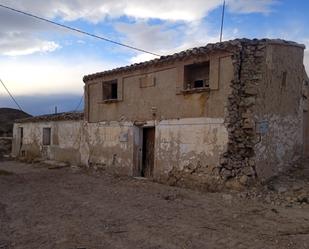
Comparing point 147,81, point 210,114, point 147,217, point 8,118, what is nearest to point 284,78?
point 210,114

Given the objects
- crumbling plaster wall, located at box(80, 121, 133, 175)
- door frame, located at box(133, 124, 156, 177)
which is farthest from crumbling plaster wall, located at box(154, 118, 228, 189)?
crumbling plaster wall, located at box(80, 121, 133, 175)

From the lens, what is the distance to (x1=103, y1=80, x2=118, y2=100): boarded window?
1738cm

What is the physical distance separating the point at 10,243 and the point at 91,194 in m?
4.83

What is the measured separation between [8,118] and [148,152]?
2792cm

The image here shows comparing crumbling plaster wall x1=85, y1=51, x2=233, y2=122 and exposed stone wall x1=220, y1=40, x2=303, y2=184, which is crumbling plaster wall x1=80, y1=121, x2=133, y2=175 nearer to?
crumbling plaster wall x1=85, y1=51, x2=233, y2=122

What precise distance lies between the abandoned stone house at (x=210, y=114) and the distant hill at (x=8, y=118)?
20.9 meters

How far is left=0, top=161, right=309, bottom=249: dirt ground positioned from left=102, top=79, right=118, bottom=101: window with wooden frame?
5.06m

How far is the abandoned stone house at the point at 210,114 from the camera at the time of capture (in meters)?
11.3

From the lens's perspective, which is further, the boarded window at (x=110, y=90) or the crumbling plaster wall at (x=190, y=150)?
the boarded window at (x=110, y=90)

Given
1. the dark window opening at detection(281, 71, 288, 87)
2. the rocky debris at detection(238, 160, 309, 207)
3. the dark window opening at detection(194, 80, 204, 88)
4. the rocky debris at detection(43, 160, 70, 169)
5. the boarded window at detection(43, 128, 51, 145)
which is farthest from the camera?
the boarded window at detection(43, 128, 51, 145)

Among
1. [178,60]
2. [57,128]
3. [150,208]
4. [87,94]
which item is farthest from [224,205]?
[57,128]

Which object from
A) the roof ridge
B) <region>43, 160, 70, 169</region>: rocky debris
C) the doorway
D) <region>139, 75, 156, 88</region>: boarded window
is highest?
the roof ridge

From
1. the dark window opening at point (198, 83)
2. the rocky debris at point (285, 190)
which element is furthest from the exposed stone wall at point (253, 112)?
the dark window opening at point (198, 83)

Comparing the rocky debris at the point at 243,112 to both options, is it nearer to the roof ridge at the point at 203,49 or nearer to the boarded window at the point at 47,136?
the roof ridge at the point at 203,49
